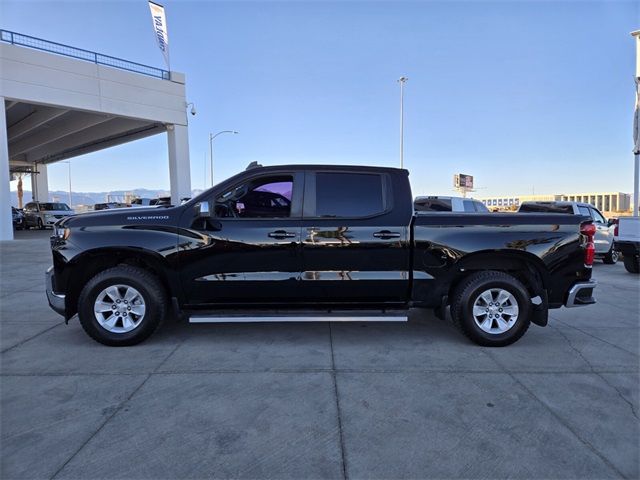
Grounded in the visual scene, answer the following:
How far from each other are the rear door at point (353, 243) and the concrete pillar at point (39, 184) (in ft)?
152

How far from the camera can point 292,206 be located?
15.0 ft

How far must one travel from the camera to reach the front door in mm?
4457

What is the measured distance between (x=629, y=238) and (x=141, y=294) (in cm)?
1046

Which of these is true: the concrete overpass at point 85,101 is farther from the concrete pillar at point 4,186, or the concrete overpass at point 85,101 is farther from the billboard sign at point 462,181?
the billboard sign at point 462,181

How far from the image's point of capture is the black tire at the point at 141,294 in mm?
4414

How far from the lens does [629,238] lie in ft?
31.6

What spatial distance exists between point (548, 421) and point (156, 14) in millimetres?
25457

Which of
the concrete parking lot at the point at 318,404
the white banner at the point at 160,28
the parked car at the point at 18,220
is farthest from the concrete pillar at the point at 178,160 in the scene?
the concrete parking lot at the point at 318,404

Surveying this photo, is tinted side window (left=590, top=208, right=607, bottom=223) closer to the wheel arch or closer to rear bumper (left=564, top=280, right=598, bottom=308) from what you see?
rear bumper (left=564, top=280, right=598, bottom=308)

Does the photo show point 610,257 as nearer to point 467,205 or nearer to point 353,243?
point 467,205

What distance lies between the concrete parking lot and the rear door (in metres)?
0.63

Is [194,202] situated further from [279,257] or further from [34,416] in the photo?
[34,416]

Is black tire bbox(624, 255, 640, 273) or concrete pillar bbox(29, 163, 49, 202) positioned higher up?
concrete pillar bbox(29, 163, 49, 202)

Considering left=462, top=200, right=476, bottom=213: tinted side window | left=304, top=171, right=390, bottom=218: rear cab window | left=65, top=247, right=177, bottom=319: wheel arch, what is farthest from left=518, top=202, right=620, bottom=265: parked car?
left=65, top=247, right=177, bottom=319: wheel arch
